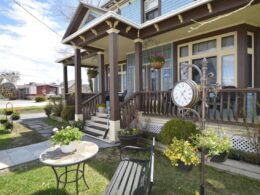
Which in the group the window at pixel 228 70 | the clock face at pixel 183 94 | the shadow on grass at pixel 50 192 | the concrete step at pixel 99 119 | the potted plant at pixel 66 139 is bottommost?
the shadow on grass at pixel 50 192

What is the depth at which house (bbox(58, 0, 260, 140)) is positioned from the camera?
15.5 ft

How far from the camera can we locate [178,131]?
4309 mm

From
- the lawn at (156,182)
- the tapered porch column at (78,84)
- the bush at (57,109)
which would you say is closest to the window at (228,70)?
the lawn at (156,182)

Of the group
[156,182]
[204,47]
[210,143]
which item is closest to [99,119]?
[156,182]

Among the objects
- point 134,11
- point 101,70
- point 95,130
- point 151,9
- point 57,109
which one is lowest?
point 95,130

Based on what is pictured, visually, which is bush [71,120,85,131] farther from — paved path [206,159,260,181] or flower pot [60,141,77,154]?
paved path [206,159,260,181]

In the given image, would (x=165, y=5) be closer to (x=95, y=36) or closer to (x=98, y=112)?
(x=95, y=36)

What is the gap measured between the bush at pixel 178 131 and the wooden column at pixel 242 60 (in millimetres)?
2267

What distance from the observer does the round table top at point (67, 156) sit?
2596mm

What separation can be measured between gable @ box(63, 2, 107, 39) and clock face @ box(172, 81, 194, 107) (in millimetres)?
5423

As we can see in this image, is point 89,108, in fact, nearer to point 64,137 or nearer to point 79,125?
point 79,125

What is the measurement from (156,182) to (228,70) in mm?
4305

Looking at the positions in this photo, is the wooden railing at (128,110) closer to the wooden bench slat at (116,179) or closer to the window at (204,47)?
the window at (204,47)

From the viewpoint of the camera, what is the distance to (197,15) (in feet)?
15.9
